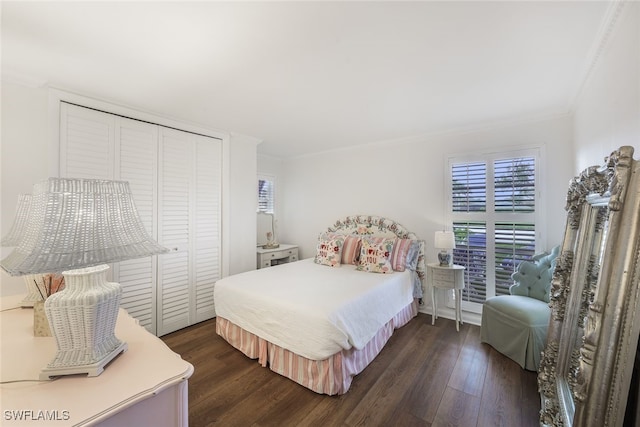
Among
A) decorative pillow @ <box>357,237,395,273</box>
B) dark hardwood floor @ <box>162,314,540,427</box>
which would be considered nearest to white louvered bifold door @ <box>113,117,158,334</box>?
dark hardwood floor @ <box>162,314,540,427</box>

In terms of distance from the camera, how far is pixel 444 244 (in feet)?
9.45

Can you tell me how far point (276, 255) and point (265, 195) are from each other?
1.17 m

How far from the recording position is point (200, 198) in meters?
3.08

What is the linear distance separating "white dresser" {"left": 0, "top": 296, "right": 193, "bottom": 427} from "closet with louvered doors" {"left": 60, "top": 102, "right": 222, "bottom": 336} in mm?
1634

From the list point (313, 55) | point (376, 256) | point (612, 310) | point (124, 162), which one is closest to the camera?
point (612, 310)

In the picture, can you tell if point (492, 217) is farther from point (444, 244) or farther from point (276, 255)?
point (276, 255)

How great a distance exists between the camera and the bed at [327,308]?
1.87 meters

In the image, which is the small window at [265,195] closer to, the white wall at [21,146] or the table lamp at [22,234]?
the white wall at [21,146]

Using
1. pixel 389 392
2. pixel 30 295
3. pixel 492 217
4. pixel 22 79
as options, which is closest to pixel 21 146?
pixel 22 79

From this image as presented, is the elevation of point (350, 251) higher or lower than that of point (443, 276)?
higher

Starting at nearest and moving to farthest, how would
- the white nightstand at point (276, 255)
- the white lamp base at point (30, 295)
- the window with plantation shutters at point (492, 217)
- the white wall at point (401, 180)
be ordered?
the white lamp base at point (30, 295), the white wall at point (401, 180), the window with plantation shutters at point (492, 217), the white nightstand at point (276, 255)

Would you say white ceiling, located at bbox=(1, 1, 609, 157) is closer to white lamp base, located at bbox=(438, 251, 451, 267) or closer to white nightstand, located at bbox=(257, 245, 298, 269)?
white lamp base, located at bbox=(438, 251, 451, 267)

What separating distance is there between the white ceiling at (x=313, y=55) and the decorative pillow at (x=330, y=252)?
166 cm

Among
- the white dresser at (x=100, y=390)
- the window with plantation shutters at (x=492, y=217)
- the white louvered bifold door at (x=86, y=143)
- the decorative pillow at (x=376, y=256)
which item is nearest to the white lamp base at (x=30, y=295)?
the white dresser at (x=100, y=390)
